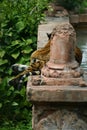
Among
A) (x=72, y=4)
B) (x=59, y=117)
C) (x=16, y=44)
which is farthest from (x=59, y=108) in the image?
(x=72, y=4)

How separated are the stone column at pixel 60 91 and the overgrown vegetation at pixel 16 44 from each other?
2.51 m

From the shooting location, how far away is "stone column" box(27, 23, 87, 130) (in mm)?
3443

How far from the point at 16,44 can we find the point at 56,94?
12.9 feet

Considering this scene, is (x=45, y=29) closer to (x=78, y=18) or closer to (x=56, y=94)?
(x=78, y=18)

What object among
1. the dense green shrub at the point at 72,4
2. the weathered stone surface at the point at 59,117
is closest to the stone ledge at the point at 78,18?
the dense green shrub at the point at 72,4

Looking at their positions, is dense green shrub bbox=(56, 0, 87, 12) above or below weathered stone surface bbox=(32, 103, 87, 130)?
below

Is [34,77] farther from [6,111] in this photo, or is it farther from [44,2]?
[44,2]

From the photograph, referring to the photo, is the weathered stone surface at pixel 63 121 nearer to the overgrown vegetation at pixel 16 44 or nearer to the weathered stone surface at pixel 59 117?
the weathered stone surface at pixel 59 117

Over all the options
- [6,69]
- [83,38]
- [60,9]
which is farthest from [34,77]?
[60,9]

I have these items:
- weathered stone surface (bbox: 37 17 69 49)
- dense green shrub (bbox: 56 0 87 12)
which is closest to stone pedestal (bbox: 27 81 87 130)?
weathered stone surface (bbox: 37 17 69 49)

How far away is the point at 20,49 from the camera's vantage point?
7.32 metres

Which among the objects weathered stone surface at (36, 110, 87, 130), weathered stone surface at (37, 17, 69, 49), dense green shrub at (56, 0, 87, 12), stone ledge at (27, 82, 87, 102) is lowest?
dense green shrub at (56, 0, 87, 12)

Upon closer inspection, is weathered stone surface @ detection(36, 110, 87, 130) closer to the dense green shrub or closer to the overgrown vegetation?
the overgrown vegetation

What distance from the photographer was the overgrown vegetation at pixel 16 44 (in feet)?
20.5
